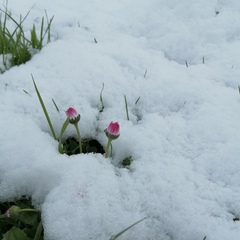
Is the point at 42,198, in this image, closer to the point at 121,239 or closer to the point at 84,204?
the point at 84,204

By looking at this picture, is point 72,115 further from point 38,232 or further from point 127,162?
point 38,232

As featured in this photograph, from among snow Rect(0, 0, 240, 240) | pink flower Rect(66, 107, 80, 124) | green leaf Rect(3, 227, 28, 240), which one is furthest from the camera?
pink flower Rect(66, 107, 80, 124)

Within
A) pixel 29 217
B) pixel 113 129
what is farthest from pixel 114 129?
pixel 29 217

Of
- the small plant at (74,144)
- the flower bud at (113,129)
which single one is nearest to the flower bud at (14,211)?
the small plant at (74,144)

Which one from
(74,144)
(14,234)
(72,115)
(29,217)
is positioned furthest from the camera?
(74,144)

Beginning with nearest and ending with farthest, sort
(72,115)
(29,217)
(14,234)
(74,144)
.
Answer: (14,234), (29,217), (72,115), (74,144)

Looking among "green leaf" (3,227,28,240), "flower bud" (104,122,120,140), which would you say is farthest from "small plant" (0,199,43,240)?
"flower bud" (104,122,120,140)

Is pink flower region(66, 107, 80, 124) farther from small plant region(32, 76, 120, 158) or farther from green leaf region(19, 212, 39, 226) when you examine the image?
green leaf region(19, 212, 39, 226)

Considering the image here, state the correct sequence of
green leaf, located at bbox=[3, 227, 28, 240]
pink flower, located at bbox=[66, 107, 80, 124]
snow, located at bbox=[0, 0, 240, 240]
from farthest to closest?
pink flower, located at bbox=[66, 107, 80, 124] → snow, located at bbox=[0, 0, 240, 240] → green leaf, located at bbox=[3, 227, 28, 240]

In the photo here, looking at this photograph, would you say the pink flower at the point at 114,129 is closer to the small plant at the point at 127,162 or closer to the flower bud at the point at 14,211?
the small plant at the point at 127,162
